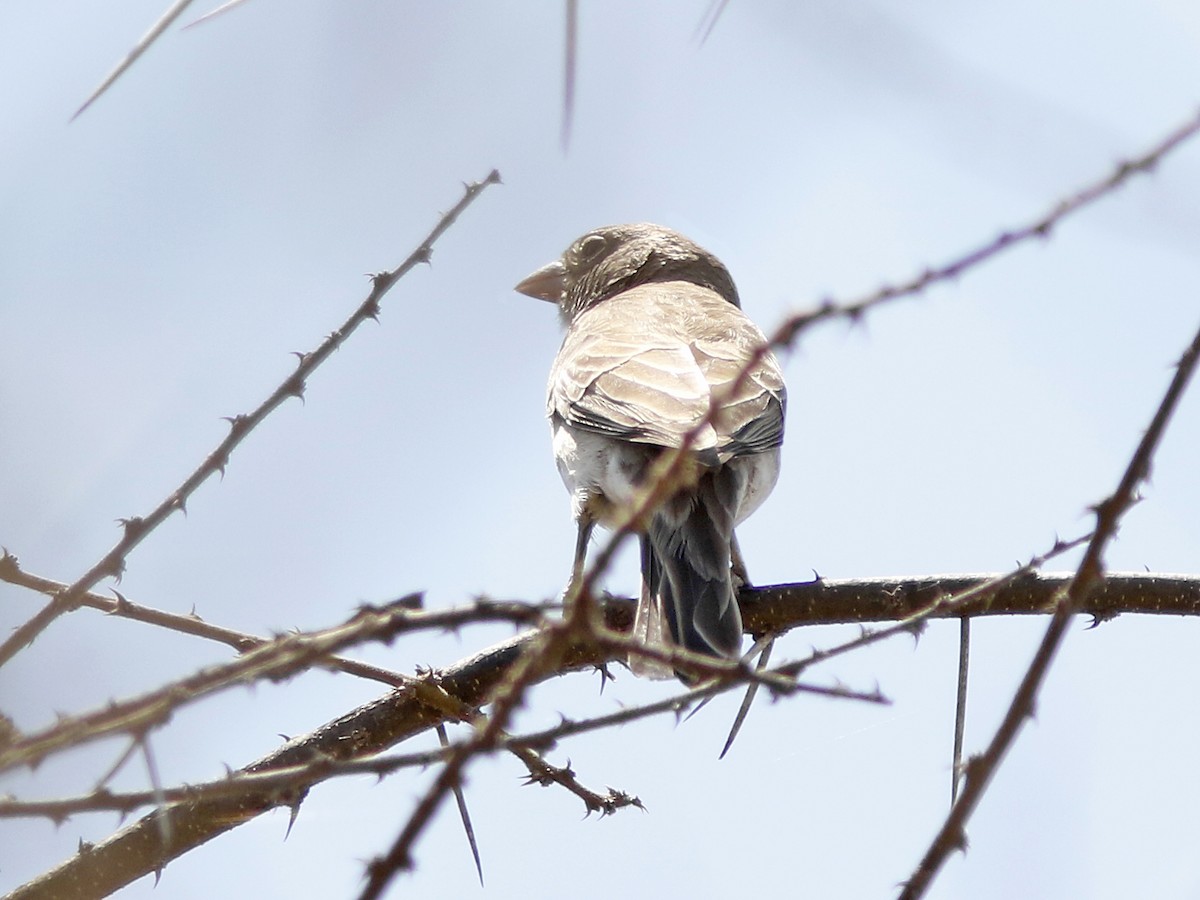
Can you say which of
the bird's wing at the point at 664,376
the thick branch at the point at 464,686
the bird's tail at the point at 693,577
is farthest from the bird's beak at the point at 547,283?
the thick branch at the point at 464,686

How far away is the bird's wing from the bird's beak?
103cm

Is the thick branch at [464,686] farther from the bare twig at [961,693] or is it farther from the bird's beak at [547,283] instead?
the bird's beak at [547,283]

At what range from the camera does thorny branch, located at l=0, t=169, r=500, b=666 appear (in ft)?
4.99

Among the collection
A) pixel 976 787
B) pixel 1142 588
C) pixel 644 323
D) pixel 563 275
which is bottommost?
pixel 976 787

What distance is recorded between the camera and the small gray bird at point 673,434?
3309 mm

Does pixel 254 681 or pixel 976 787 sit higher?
pixel 254 681

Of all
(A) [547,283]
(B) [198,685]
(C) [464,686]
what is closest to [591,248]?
(A) [547,283]

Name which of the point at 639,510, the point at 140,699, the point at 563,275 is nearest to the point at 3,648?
the point at 140,699

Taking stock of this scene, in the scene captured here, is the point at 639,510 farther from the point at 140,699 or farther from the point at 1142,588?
the point at 1142,588

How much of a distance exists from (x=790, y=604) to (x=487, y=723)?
1.86 metres

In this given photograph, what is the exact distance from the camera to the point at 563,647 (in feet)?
3.54

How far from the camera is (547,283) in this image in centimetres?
659

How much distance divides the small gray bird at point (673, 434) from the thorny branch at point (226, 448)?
1.80 ft

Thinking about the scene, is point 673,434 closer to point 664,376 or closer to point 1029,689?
point 664,376
